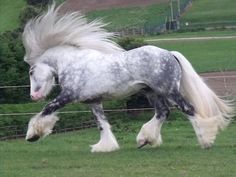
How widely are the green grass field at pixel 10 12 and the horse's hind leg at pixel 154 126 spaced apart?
2214 inches

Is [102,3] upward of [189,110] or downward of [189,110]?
downward

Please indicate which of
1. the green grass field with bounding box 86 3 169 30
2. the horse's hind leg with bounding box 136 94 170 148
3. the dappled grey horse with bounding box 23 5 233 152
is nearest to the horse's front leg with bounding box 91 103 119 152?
the dappled grey horse with bounding box 23 5 233 152

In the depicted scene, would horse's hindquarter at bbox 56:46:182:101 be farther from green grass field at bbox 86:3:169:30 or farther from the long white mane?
green grass field at bbox 86:3:169:30

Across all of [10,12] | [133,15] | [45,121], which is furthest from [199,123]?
[10,12]

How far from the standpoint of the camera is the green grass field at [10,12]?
6906 cm

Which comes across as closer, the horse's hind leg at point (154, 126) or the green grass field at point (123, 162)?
the green grass field at point (123, 162)

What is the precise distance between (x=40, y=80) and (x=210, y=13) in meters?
62.6

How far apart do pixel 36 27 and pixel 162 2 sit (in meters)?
71.0

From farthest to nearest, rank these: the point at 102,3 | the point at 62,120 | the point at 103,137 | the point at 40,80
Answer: the point at 102,3 → the point at 62,120 → the point at 40,80 → the point at 103,137

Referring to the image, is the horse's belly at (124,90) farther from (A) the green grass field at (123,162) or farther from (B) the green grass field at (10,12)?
(B) the green grass field at (10,12)

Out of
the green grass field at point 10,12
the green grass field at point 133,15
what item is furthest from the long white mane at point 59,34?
the green grass field at point 10,12

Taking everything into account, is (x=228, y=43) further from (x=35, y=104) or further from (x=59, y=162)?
(x=59, y=162)

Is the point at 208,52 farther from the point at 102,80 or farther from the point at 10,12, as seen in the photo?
the point at 10,12

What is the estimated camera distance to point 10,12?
76.3 m
